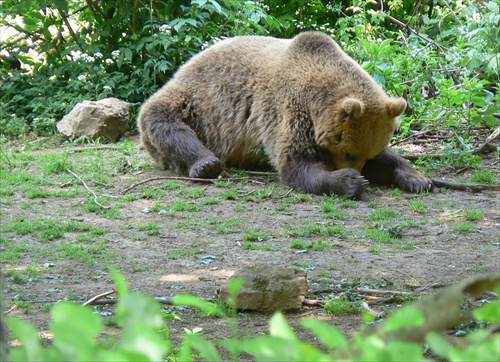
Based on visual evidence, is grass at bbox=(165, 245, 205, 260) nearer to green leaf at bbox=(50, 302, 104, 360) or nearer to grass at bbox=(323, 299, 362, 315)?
grass at bbox=(323, 299, 362, 315)

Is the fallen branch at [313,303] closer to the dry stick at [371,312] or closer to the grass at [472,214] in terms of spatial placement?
the dry stick at [371,312]

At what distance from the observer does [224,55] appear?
27.5 feet

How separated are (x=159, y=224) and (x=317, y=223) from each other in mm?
1349

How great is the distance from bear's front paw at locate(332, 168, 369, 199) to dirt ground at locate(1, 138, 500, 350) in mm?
114

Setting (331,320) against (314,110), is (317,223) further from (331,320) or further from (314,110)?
(331,320)

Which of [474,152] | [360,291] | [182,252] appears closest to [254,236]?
[182,252]

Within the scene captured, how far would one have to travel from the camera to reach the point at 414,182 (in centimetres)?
727

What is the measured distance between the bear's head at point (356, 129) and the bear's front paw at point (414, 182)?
37 cm

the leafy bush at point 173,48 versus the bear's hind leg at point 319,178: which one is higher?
the leafy bush at point 173,48

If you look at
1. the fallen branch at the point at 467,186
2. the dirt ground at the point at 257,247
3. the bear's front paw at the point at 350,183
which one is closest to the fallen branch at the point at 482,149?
the dirt ground at the point at 257,247

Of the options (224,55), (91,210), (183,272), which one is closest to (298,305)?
(183,272)

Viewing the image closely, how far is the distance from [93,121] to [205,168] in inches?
112

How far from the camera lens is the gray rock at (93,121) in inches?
391

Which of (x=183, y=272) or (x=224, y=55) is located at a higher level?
(x=224, y=55)
